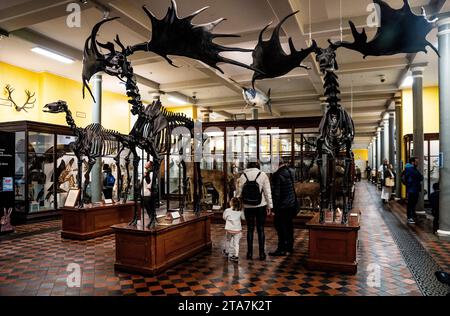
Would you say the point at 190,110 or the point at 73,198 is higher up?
the point at 190,110

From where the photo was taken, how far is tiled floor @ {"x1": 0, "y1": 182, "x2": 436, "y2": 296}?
4094 millimetres

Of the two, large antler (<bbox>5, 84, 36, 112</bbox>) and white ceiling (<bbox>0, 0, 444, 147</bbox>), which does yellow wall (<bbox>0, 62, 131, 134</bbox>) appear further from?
white ceiling (<bbox>0, 0, 444, 147</bbox>)

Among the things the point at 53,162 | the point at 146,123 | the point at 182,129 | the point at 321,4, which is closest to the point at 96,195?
the point at 53,162

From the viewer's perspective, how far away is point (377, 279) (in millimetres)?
4465

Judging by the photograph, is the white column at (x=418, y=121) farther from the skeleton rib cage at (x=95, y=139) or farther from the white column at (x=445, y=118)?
the skeleton rib cage at (x=95, y=139)

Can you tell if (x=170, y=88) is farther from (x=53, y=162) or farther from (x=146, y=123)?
(x=146, y=123)

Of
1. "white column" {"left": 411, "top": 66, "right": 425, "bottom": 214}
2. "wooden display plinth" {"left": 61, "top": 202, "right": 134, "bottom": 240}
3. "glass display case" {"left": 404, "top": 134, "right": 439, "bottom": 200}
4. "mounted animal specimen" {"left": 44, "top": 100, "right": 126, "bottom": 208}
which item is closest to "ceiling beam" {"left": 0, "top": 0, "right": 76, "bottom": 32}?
"mounted animal specimen" {"left": 44, "top": 100, "right": 126, "bottom": 208}

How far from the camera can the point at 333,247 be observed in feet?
15.6

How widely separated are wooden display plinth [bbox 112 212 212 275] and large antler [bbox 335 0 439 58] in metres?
3.54

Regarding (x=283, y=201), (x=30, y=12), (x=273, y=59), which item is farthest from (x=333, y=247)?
(x=30, y=12)

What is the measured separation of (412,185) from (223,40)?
5986 millimetres

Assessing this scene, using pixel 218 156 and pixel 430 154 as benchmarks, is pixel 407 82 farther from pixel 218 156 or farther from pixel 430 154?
pixel 218 156

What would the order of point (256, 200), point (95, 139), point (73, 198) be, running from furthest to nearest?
1. point (95, 139)
2. point (73, 198)
3. point (256, 200)
